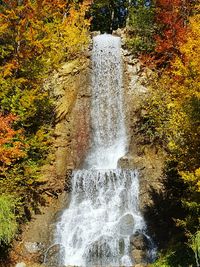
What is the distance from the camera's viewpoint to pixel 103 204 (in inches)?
759

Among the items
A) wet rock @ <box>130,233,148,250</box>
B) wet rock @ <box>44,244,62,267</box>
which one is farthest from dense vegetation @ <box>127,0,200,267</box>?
wet rock @ <box>44,244,62,267</box>

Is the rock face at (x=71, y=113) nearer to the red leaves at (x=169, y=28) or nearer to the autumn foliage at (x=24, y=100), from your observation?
the autumn foliage at (x=24, y=100)

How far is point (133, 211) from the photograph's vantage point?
62.2 feet

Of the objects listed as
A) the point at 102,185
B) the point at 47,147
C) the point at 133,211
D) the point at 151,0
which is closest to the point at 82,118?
the point at 47,147

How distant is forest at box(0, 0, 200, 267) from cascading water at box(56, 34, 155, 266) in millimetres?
1598

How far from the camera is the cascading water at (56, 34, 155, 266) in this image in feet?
56.3

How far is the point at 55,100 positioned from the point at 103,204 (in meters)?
7.56

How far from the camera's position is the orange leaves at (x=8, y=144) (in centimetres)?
1799

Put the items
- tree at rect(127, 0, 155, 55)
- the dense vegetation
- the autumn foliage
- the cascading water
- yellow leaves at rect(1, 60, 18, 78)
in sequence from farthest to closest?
tree at rect(127, 0, 155, 55) → yellow leaves at rect(1, 60, 18, 78) → the autumn foliage → the cascading water → the dense vegetation

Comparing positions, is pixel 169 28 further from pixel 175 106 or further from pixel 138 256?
pixel 138 256

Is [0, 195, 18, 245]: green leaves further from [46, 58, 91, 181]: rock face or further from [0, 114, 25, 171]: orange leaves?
[46, 58, 91, 181]: rock face

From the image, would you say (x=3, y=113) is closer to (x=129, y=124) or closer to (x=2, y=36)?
(x=2, y=36)

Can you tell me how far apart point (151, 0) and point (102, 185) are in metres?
16.9

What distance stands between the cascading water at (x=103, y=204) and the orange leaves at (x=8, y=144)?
321cm
